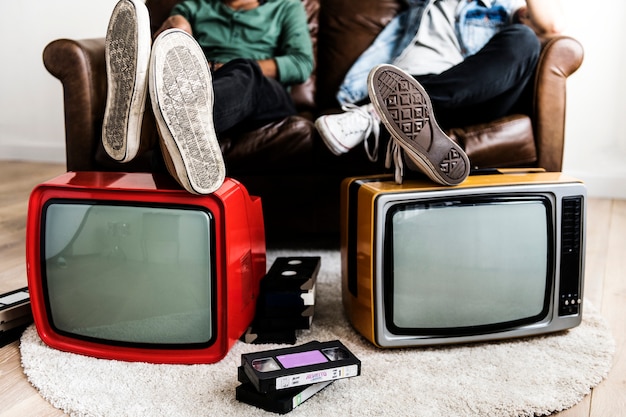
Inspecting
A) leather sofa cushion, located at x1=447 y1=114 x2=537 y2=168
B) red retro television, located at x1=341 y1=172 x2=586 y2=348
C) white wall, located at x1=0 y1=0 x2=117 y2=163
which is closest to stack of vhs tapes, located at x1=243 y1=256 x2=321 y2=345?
red retro television, located at x1=341 y1=172 x2=586 y2=348

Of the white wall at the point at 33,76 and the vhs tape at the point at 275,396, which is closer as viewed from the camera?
the vhs tape at the point at 275,396

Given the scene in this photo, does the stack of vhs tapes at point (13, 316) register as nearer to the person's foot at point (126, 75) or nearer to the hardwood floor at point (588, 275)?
the hardwood floor at point (588, 275)

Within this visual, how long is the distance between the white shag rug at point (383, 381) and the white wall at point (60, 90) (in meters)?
1.54

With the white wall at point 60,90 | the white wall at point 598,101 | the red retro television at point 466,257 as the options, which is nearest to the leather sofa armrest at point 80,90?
the red retro television at point 466,257

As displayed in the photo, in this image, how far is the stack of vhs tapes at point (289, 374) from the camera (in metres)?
1.37

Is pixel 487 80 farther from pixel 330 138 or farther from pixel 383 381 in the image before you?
pixel 383 381

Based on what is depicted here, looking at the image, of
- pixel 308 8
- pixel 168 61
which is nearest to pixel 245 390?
pixel 168 61

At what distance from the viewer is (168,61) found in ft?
4.70

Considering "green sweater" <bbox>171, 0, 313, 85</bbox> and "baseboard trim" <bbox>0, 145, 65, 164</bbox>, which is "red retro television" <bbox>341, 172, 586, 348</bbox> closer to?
"green sweater" <bbox>171, 0, 313, 85</bbox>

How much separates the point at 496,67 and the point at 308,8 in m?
1.00

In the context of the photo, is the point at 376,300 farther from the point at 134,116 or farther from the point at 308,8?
the point at 308,8

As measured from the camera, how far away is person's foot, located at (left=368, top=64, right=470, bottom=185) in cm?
153

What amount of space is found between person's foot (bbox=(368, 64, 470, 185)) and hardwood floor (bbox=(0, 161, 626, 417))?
21.5 inches

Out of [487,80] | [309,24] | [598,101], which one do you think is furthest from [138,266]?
[598,101]
